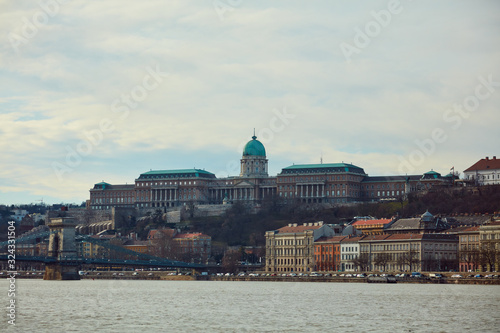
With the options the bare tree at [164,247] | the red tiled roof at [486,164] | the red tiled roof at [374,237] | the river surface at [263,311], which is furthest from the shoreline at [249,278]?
the red tiled roof at [486,164]

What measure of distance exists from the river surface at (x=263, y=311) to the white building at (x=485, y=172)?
81.1 metres

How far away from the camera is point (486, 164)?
178m

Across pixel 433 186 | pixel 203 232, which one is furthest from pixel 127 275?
pixel 433 186

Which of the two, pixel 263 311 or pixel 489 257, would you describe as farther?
pixel 489 257

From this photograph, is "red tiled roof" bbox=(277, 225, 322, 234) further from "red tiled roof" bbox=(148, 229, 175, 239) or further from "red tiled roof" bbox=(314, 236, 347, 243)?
"red tiled roof" bbox=(148, 229, 175, 239)

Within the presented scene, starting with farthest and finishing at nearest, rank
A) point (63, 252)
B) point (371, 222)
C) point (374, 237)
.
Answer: point (371, 222)
point (374, 237)
point (63, 252)

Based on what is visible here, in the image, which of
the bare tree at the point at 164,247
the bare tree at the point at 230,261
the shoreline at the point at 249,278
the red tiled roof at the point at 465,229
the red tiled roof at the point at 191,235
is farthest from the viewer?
the red tiled roof at the point at 191,235

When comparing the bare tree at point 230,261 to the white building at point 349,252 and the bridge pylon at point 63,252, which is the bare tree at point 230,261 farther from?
the bridge pylon at point 63,252

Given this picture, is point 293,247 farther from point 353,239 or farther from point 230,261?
point 353,239

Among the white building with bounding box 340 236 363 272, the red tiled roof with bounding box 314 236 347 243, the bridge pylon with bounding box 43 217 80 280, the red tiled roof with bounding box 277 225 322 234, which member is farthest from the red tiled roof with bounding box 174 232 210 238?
the bridge pylon with bounding box 43 217 80 280

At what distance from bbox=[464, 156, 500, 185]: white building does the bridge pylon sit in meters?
68.8

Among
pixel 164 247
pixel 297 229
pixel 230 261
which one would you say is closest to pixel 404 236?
pixel 297 229

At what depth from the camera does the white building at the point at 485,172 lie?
174m

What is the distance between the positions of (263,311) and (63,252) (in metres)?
64.6
